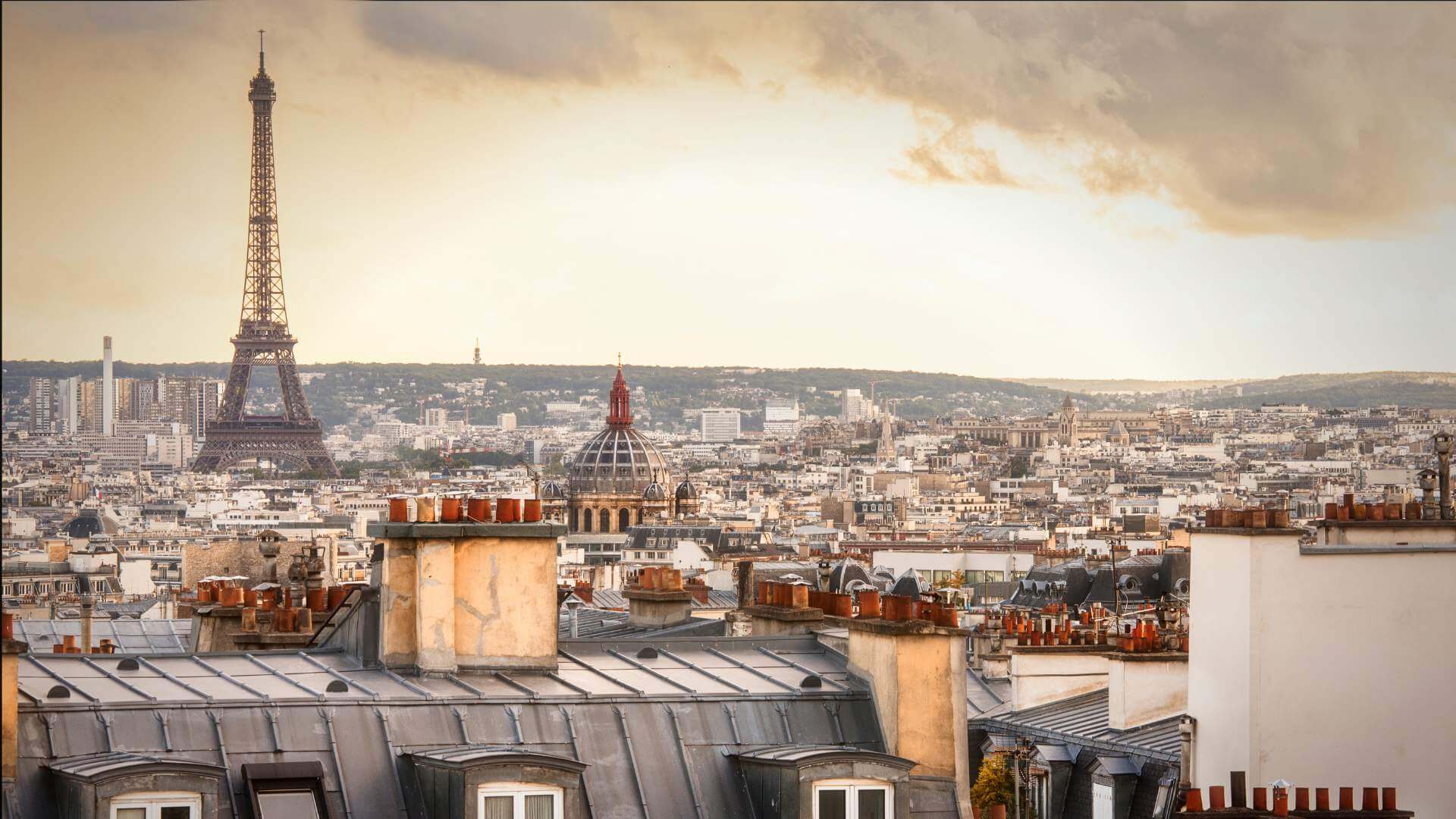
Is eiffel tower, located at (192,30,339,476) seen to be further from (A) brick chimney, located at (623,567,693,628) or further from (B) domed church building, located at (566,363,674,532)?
(A) brick chimney, located at (623,567,693,628)

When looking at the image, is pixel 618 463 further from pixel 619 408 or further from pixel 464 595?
pixel 464 595

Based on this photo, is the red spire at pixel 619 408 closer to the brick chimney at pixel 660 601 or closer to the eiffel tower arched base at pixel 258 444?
the eiffel tower arched base at pixel 258 444

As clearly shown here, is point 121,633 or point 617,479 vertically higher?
point 121,633

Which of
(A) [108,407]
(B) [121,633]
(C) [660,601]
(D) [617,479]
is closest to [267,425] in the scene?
(D) [617,479]

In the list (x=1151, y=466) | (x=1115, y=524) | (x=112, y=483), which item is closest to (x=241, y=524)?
(x=112, y=483)

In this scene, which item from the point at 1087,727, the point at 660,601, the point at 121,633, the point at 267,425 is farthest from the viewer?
the point at 267,425

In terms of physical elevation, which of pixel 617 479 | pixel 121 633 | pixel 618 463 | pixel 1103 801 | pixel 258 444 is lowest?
pixel 617 479

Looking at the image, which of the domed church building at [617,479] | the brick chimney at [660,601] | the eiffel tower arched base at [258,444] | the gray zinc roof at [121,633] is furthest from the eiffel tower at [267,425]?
the brick chimney at [660,601]
